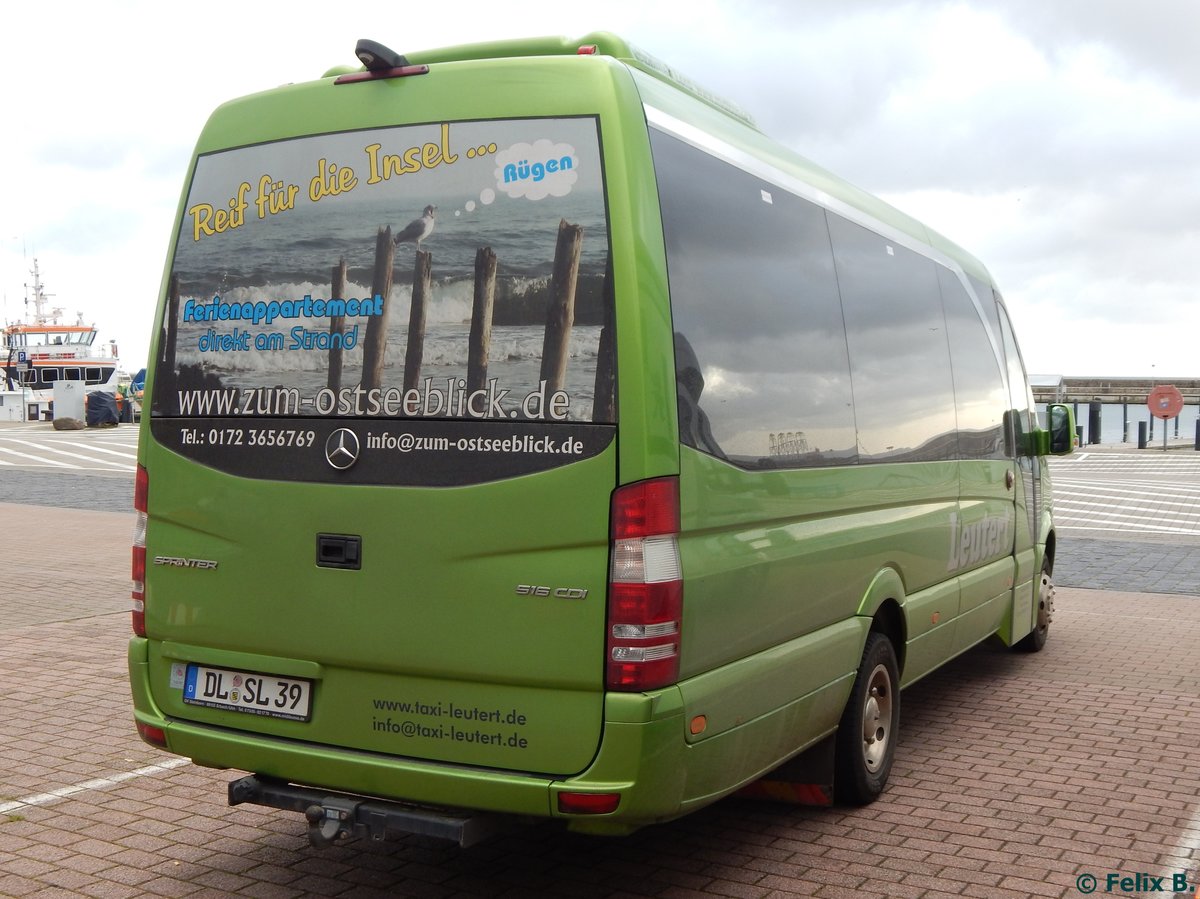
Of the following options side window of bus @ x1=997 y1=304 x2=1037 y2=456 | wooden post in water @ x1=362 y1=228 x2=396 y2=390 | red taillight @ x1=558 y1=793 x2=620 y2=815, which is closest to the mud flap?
red taillight @ x1=558 y1=793 x2=620 y2=815

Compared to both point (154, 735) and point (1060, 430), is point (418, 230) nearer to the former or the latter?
point (154, 735)

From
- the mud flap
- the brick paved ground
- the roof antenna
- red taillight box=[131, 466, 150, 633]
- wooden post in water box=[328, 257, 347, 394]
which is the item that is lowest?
the brick paved ground

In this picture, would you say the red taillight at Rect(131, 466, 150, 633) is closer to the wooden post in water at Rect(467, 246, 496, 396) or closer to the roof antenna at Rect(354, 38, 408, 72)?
the wooden post in water at Rect(467, 246, 496, 396)

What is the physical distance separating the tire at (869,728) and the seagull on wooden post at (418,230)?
8.69 feet

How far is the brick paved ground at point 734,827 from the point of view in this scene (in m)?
4.76

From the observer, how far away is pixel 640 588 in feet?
12.6

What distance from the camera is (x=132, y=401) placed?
5253cm

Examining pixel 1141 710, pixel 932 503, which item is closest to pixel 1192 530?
pixel 1141 710

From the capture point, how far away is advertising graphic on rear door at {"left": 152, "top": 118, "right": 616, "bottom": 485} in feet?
13.0

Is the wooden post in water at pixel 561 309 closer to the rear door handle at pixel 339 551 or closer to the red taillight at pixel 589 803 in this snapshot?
the rear door handle at pixel 339 551

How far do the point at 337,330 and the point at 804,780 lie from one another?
271 centimetres

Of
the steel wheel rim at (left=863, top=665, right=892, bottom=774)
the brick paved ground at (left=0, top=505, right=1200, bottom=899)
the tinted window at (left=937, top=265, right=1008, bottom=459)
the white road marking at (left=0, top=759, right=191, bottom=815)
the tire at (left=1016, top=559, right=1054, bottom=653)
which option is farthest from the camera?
the tire at (left=1016, top=559, right=1054, bottom=653)

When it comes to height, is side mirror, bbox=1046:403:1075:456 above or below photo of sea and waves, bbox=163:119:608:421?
below

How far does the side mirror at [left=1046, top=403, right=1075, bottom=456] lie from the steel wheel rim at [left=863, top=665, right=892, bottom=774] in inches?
142
